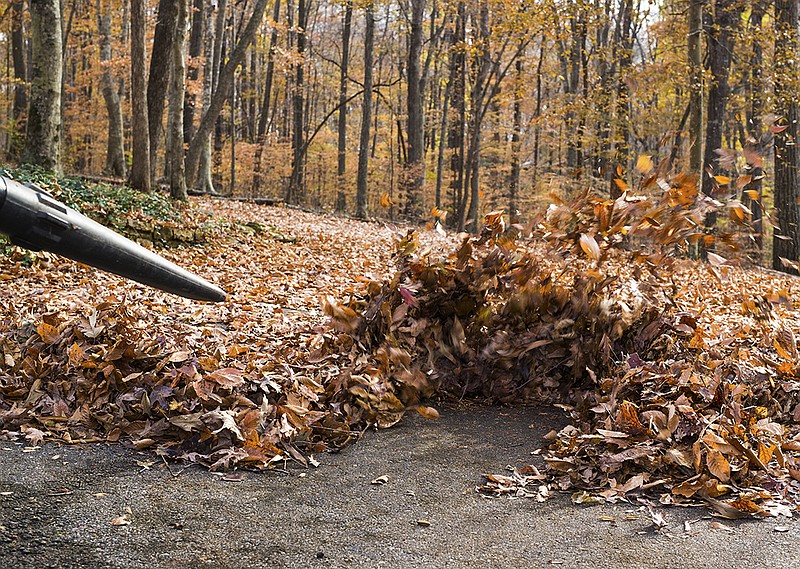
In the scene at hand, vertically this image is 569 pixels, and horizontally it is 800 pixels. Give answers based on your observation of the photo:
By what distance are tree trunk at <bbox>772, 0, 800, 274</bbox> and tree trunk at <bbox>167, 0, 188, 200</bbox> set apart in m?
10.6

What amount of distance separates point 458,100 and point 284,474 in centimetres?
2194

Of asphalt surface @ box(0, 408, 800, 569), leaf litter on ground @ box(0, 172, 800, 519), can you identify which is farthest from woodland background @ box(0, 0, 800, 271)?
asphalt surface @ box(0, 408, 800, 569)

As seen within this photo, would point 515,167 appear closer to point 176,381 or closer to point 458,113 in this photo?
point 458,113

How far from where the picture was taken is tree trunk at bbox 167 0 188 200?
40.8ft

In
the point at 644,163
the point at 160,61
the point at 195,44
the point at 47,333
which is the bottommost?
the point at 47,333

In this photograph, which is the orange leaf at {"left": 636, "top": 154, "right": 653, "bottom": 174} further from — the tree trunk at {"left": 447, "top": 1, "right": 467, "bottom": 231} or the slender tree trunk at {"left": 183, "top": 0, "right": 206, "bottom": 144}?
the tree trunk at {"left": 447, "top": 1, "right": 467, "bottom": 231}

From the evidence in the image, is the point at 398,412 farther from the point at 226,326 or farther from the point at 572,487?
the point at 226,326

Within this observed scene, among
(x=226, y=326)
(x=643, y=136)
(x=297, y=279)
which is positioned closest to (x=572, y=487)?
(x=226, y=326)

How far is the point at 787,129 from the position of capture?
1355cm

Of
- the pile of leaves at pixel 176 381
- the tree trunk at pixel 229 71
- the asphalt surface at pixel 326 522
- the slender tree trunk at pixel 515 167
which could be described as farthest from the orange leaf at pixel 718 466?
the slender tree trunk at pixel 515 167

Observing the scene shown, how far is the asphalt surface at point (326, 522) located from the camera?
230 cm

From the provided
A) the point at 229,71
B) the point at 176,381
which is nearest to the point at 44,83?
the point at 229,71

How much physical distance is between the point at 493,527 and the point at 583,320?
205 centimetres

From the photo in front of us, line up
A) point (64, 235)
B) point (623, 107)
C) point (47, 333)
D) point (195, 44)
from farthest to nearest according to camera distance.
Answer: point (195, 44) < point (623, 107) < point (47, 333) < point (64, 235)
